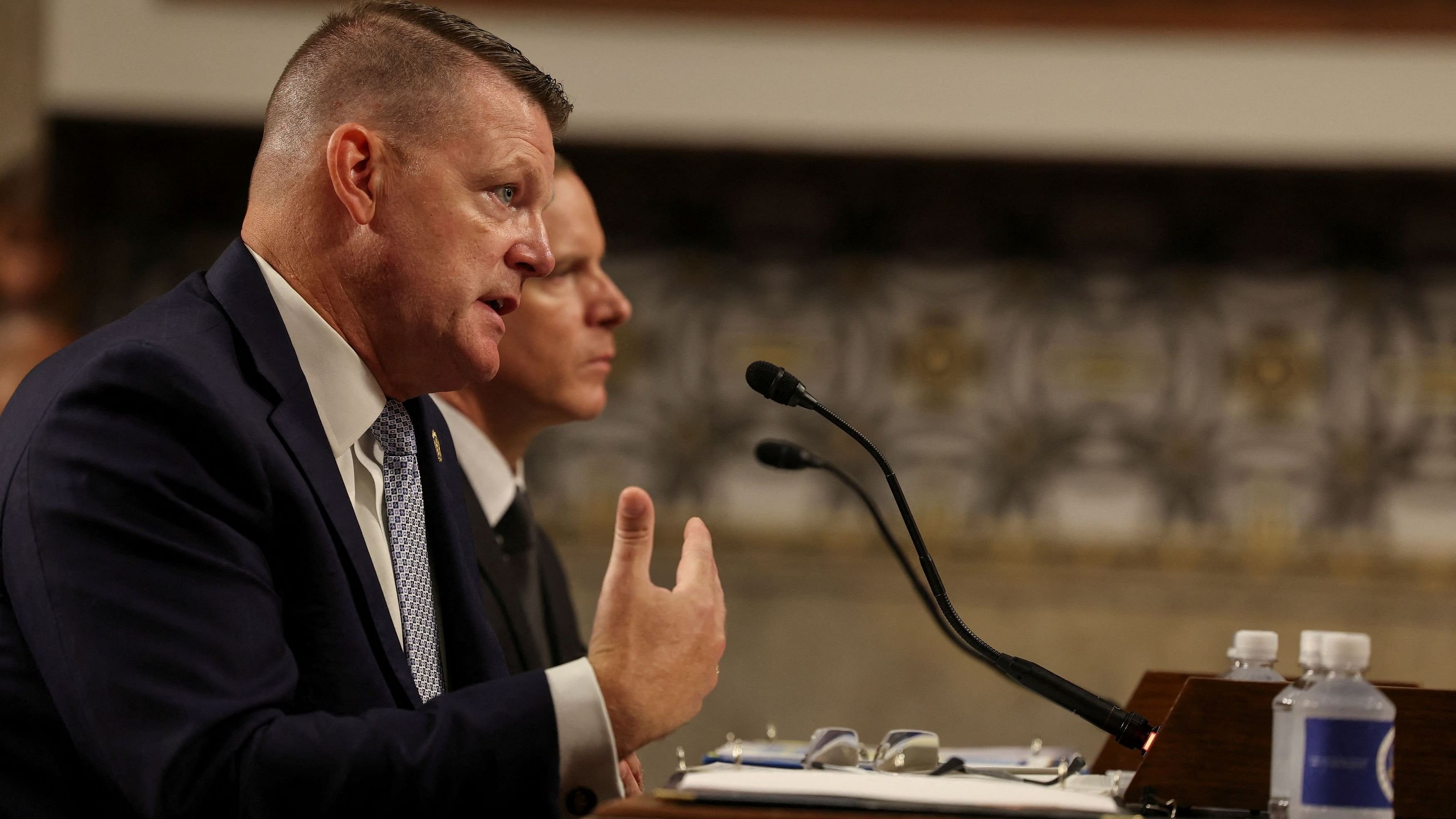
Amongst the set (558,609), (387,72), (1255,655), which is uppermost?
(387,72)

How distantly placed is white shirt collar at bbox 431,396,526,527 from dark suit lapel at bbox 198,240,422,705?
1.10 metres

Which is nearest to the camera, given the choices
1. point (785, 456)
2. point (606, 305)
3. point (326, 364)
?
point (326, 364)

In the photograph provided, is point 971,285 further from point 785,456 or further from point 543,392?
point 785,456

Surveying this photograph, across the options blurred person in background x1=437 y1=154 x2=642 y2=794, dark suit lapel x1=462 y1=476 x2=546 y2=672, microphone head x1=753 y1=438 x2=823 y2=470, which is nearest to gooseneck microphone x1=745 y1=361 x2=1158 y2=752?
microphone head x1=753 y1=438 x2=823 y2=470

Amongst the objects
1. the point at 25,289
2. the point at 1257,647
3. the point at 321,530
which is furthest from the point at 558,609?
the point at 25,289

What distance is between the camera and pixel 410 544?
1.76 meters

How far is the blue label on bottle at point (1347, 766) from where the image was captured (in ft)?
4.23

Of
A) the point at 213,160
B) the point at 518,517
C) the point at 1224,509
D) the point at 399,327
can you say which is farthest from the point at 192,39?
the point at 1224,509

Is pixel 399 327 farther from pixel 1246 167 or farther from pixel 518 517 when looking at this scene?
pixel 1246 167

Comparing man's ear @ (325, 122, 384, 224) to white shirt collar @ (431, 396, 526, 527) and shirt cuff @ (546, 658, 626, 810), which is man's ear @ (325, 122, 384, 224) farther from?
→ white shirt collar @ (431, 396, 526, 527)

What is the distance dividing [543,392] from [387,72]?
114cm

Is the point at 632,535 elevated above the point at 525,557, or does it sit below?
above

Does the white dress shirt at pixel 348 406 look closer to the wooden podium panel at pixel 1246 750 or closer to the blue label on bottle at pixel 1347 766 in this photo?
the wooden podium panel at pixel 1246 750

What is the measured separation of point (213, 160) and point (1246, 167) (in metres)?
3.25
